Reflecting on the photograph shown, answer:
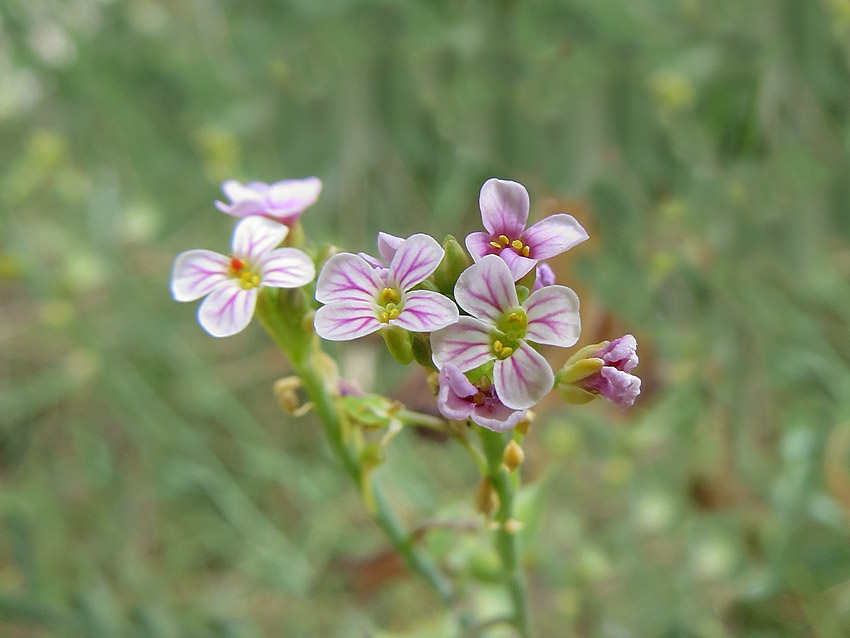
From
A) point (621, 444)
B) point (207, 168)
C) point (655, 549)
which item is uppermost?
point (207, 168)

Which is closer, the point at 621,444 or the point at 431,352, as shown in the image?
the point at 431,352

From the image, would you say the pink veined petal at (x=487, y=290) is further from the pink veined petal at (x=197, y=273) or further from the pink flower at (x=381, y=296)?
the pink veined petal at (x=197, y=273)

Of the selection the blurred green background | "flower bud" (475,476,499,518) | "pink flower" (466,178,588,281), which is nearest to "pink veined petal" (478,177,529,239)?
"pink flower" (466,178,588,281)

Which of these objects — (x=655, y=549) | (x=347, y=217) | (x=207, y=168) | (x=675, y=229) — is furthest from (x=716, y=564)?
(x=207, y=168)

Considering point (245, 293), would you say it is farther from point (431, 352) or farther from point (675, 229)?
point (675, 229)

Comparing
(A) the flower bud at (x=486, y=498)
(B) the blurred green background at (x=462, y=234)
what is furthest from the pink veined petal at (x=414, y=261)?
(B) the blurred green background at (x=462, y=234)

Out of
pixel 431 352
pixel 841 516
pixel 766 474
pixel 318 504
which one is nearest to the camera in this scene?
pixel 431 352

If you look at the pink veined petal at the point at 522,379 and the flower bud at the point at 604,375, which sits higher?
the pink veined petal at the point at 522,379
